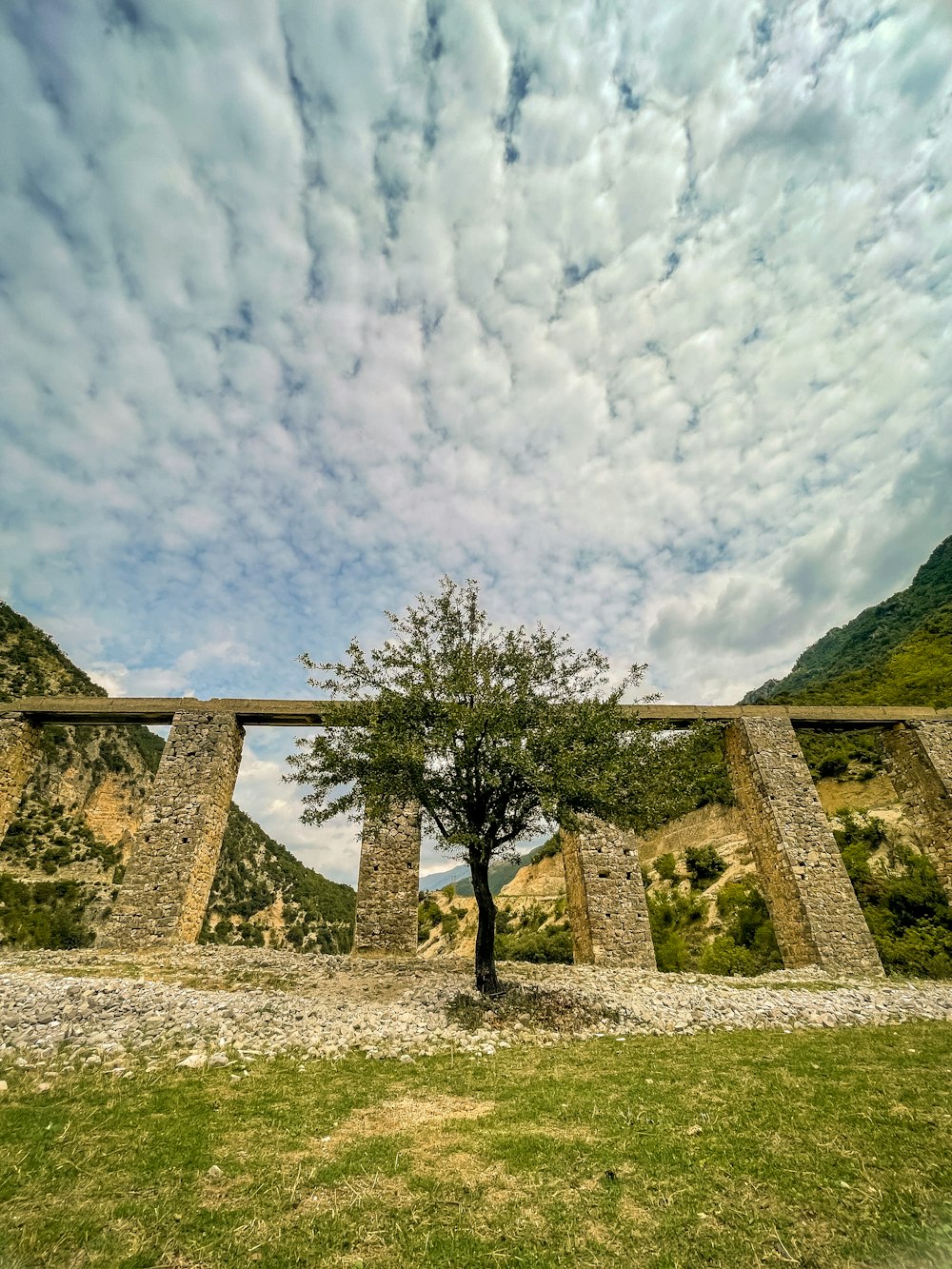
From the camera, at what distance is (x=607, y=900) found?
15820 mm

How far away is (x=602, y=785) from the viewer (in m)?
10.6

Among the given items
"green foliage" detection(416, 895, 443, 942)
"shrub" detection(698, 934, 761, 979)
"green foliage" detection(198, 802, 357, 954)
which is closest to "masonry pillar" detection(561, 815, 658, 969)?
"shrub" detection(698, 934, 761, 979)

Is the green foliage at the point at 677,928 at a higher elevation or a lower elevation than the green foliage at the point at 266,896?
lower

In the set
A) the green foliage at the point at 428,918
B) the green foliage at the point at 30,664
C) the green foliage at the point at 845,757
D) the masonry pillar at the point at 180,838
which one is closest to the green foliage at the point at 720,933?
the green foliage at the point at 845,757

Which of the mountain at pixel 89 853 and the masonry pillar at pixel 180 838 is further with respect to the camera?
the mountain at pixel 89 853

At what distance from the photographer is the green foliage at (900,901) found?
53.2 feet

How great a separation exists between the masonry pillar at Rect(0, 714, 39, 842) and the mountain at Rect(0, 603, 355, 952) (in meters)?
9.37

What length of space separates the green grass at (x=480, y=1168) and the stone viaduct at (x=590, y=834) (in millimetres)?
8519

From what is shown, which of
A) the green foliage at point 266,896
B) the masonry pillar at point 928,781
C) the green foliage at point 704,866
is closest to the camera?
the masonry pillar at point 928,781

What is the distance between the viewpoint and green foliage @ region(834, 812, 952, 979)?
16.2 meters

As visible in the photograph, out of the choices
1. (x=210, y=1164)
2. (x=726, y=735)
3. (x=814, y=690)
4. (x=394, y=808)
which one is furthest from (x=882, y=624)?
(x=210, y=1164)

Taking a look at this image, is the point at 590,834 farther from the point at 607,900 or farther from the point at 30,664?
the point at 30,664

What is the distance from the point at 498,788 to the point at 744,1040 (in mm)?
5604

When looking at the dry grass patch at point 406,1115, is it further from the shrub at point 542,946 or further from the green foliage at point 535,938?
the shrub at point 542,946
